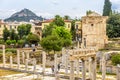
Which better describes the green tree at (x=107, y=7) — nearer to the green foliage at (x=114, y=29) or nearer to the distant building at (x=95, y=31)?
the green foliage at (x=114, y=29)

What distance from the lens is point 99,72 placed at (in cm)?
→ 3803

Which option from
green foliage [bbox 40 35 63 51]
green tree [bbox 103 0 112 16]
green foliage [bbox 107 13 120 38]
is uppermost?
green tree [bbox 103 0 112 16]

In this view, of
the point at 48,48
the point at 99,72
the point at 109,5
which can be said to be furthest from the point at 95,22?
the point at 109,5

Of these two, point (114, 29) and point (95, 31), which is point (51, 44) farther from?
point (114, 29)

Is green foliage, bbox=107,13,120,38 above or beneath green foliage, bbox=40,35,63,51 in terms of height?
above

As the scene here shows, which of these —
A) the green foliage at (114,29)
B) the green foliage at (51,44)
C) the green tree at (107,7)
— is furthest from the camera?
the green tree at (107,7)

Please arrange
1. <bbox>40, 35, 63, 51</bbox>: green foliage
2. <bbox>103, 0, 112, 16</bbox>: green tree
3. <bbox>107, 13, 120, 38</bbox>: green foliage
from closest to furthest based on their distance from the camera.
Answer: <bbox>40, 35, 63, 51</bbox>: green foliage < <bbox>107, 13, 120, 38</bbox>: green foliage < <bbox>103, 0, 112, 16</bbox>: green tree

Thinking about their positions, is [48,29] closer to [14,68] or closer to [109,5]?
[109,5]

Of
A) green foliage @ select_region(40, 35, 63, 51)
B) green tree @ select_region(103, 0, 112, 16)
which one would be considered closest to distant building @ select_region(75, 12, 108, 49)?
green foliage @ select_region(40, 35, 63, 51)

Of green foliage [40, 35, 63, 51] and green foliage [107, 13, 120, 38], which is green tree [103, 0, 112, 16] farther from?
green foliage [40, 35, 63, 51]

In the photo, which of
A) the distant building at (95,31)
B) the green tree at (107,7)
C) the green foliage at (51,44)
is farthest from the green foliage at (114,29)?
the green tree at (107,7)

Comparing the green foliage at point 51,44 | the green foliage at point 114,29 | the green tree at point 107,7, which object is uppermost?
the green tree at point 107,7

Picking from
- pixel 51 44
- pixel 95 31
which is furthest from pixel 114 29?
pixel 51 44

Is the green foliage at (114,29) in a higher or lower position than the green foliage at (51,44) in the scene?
higher
